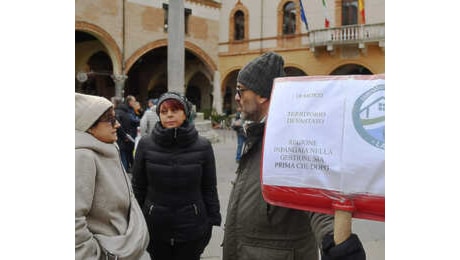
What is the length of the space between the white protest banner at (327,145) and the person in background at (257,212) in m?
0.40

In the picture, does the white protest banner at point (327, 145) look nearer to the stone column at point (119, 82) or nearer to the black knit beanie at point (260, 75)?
the black knit beanie at point (260, 75)

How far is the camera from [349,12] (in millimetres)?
15758

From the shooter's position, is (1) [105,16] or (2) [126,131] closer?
(2) [126,131]

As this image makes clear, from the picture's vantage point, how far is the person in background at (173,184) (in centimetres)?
257

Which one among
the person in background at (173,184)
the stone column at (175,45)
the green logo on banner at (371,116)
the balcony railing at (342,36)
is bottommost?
the person in background at (173,184)

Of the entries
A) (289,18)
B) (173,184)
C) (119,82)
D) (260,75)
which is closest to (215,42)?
(289,18)

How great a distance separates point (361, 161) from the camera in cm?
103

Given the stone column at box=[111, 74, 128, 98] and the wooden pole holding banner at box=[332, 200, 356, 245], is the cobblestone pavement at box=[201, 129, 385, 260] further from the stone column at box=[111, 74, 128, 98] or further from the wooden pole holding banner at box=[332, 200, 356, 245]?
the stone column at box=[111, 74, 128, 98]

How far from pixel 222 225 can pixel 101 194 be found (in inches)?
122

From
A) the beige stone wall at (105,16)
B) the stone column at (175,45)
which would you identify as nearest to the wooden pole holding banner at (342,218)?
the stone column at (175,45)

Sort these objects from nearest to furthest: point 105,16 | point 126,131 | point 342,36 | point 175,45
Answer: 1. point 126,131
2. point 175,45
3. point 105,16
4. point 342,36

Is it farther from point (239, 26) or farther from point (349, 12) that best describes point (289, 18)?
point (349, 12)

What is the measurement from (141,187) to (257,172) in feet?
4.07
